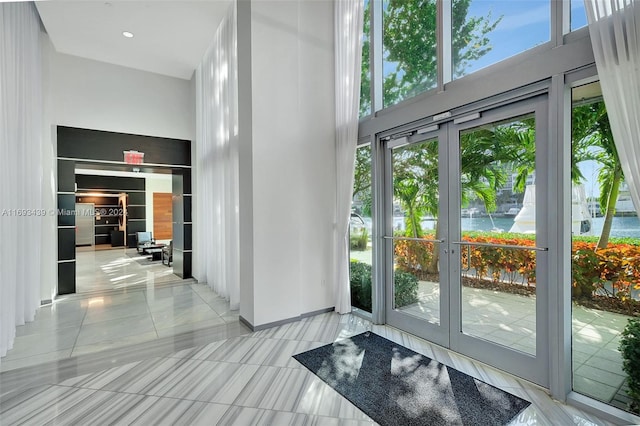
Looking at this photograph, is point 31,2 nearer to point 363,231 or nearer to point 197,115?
point 197,115

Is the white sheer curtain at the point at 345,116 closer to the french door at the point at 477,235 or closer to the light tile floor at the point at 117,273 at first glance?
the french door at the point at 477,235

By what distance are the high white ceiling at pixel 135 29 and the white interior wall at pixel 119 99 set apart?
0.22 m

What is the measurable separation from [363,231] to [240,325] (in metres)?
2.06

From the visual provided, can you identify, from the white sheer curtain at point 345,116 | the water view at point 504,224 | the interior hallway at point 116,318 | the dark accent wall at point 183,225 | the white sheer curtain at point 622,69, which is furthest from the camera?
the dark accent wall at point 183,225

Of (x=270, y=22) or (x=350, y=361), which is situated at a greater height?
(x=270, y=22)

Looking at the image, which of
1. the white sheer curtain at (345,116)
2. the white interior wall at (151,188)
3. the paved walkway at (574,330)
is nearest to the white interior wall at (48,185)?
the white sheer curtain at (345,116)

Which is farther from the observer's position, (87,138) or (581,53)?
(87,138)

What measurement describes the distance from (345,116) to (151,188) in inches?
505

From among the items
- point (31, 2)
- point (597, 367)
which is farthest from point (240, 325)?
point (31, 2)

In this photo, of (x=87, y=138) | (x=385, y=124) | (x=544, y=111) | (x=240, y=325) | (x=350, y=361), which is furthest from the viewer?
(x=87, y=138)

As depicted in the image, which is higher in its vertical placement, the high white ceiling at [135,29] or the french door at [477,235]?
the high white ceiling at [135,29]

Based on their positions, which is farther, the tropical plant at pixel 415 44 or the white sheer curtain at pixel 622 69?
the tropical plant at pixel 415 44

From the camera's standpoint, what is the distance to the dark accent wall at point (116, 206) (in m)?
12.7

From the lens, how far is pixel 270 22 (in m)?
3.73
